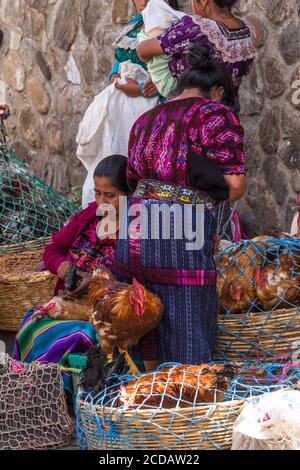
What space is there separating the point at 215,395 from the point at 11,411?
49.5 inches

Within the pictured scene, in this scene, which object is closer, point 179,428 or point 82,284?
point 179,428

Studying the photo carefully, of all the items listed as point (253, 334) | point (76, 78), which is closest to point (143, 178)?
point (253, 334)

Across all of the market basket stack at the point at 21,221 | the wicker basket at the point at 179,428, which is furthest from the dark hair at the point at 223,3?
the wicker basket at the point at 179,428

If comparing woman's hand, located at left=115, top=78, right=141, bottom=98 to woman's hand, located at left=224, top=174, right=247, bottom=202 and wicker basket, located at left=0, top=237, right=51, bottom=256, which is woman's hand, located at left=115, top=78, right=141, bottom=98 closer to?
wicker basket, located at left=0, top=237, right=51, bottom=256

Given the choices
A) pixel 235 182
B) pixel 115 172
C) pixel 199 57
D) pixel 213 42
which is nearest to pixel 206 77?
pixel 199 57

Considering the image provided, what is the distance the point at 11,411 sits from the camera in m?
4.44

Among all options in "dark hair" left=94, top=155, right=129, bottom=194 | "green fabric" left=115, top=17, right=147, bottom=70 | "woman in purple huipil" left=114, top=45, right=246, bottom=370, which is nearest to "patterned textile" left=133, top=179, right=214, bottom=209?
"woman in purple huipil" left=114, top=45, right=246, bottom=370

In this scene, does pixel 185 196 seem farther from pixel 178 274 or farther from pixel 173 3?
pixel 173 3

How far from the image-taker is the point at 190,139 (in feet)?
13.2

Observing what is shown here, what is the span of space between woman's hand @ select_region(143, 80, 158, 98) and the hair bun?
1065 millimetres

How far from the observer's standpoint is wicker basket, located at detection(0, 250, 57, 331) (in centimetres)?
575

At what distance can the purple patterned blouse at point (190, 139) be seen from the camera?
4020 mm

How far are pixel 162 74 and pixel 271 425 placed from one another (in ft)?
8.57
